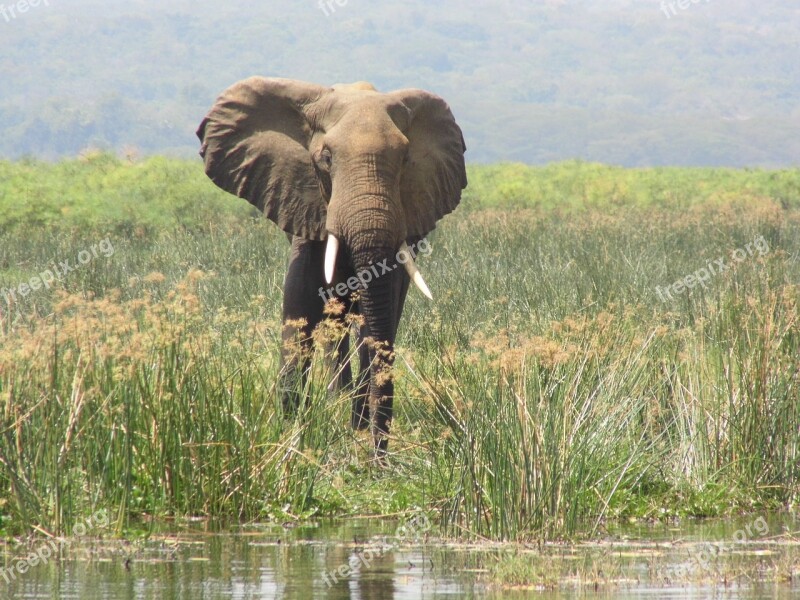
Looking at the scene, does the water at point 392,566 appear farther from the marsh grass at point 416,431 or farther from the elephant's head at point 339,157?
the elephant's head at point 339,157

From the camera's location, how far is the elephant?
8594 millimetres

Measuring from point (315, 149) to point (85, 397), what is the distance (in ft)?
10.6

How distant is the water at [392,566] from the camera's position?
209 inches

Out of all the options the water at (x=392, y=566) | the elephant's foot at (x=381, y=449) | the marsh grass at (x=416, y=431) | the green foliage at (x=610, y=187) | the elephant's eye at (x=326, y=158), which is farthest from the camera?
the green foliage at (x=610, y=187)

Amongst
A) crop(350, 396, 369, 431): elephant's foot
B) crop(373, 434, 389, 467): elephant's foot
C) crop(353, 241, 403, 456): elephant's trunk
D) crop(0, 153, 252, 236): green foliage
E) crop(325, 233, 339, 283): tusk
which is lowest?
crop(373, 434, 389, 467): elephant's foot

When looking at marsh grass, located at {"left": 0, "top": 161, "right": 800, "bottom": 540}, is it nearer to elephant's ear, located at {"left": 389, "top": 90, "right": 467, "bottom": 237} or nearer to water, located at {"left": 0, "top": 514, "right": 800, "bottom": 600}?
water, located at {"left": 0, "top": 514, "right": 800, "bottom": 600}

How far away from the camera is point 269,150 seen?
9.49 metres

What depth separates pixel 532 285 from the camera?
14492 mm

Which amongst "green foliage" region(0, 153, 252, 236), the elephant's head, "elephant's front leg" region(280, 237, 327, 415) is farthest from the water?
"green foliage" region(0, 153, 252, 236)

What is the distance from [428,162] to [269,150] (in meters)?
1.06

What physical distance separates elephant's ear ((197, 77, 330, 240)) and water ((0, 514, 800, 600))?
9.68ft

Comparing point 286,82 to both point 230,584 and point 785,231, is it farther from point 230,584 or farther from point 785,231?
point 785,231

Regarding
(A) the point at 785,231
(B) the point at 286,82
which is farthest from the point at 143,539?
(A) the point at 785,231

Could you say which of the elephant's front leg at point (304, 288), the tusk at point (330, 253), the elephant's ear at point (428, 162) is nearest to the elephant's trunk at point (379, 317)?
the tusk at point (330, 253)
